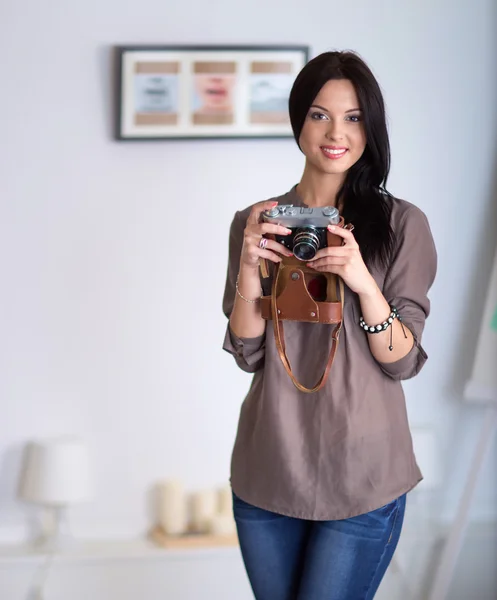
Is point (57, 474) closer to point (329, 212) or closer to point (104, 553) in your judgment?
point (104, 553)

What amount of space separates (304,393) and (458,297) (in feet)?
4.33

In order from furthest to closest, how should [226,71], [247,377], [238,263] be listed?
1. [247,377]
2. [226,71]
3. [238,263]

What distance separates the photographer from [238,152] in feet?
7.98

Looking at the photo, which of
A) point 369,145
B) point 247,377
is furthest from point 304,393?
point 247,377

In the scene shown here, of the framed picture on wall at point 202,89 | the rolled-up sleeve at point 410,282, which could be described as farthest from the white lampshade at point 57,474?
the rolled-up sleeve at point 410,282

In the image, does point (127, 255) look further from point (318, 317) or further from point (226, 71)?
point (318, 317)

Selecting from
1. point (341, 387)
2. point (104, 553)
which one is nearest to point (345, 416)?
point (341, 387)

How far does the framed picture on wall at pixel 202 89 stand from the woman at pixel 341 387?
3.33 ft

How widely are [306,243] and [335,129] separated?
0.66 ft

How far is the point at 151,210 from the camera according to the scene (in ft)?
7.97

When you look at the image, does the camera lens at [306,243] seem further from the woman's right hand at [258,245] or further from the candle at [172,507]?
the candle at [172,507]

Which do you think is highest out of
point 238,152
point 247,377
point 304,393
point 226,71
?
Answer: point 226,71

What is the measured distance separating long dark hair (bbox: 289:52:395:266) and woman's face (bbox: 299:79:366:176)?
0.01 metres

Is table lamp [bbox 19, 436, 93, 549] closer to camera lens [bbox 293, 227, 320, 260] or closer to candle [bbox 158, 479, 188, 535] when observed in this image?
candle [bbox 158, 479, 188, 535]
